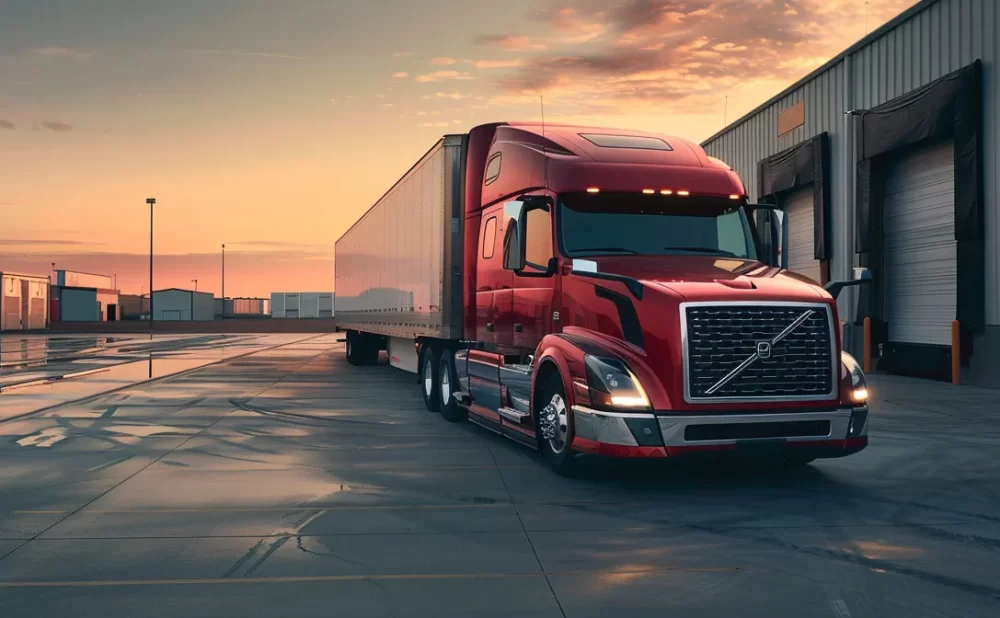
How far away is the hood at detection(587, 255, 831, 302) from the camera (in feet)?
29.1

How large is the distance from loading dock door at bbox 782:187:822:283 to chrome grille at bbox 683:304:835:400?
Answer: 2074 centimetres

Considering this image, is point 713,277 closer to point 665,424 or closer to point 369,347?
point 665,424

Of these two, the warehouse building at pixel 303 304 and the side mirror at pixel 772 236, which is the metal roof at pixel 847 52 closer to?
the side mirror at pixel 772 236

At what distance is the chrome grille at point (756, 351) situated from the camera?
28.5 feet

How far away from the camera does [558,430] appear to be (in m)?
9.74

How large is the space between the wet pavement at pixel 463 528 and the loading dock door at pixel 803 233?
1669cm

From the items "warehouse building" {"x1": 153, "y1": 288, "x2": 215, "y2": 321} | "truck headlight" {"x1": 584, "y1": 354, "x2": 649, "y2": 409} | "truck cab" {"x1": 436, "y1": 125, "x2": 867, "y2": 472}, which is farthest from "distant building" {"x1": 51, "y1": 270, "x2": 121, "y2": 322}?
"truck headlight" {"x1": 584, "y1": 354, "x2": 649, "y2": 409}

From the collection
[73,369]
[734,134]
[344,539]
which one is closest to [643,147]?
[344,539]

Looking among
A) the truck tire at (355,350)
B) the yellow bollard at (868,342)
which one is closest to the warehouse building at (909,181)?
the yellow bollard at (868,342)

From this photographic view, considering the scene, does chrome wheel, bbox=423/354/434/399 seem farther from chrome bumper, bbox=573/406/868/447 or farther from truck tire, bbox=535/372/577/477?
chrome bumper, bbox=573/406/868/447

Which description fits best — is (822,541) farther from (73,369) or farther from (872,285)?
(73,369)

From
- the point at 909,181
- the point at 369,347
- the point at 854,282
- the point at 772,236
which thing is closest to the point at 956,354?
the point at 909,181

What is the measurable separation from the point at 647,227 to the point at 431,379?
6.43 m

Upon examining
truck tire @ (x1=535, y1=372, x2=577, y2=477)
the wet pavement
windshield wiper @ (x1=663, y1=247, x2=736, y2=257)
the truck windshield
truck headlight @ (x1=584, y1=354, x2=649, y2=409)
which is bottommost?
the wet pavement
